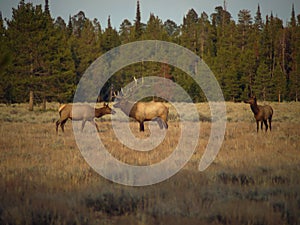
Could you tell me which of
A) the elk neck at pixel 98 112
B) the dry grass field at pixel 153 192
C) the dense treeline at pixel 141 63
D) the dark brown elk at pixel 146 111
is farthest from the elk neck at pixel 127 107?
the dense treeline at pixel 141 63

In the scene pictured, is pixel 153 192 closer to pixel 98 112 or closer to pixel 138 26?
pixel 98 112

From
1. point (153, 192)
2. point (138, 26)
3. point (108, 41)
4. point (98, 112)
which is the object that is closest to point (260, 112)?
point (98, 112)

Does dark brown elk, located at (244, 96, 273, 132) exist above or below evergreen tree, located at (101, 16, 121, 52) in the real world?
below

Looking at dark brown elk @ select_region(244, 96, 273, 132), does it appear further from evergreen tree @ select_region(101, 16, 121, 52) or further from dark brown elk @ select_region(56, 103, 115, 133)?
evergreen tree @ select_region(101, 16, 121, 52)

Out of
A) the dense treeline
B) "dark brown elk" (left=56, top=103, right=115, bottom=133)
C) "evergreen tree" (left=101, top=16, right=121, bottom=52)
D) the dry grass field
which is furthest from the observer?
"evergreen tree" (left=101, top=16, right=121, bottom=52)

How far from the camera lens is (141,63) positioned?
44.4 meters

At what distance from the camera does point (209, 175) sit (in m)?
6.55

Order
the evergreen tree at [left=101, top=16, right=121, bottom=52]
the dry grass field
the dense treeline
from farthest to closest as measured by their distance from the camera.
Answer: the evergreen tree at [left=101, top=16, right=121, bottom=52]
the dense treeline
the dry grass field

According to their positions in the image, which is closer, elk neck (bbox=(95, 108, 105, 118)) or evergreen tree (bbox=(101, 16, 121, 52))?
elk neck (bbox=(95, 108, 105, 118))

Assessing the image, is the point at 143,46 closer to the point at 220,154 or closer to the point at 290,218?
the point at 220,154

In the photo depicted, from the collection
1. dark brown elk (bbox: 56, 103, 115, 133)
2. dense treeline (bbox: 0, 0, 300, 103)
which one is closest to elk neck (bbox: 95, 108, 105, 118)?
dark brown elk (bbox: 56, 103, 115, 133)

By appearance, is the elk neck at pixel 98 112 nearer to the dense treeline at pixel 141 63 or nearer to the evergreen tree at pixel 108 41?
the dense treeline at pixel 141 63

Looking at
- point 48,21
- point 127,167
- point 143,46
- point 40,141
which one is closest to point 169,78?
point 143,46

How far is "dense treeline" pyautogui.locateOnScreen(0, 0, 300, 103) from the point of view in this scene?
1049 inches
